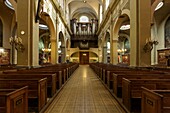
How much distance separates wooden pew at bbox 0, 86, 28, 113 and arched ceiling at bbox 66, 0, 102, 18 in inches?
1095

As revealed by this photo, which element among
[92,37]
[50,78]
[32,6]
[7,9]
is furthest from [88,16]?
[50,78]

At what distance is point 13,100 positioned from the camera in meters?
2.93

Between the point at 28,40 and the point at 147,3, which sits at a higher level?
the point at 147,3

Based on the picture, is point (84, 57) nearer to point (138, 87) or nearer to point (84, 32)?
point (84, 32)

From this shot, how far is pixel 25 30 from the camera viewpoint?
9844 mm

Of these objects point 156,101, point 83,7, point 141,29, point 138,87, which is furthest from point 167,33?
point 83,7

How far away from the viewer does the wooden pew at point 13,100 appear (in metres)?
2.75

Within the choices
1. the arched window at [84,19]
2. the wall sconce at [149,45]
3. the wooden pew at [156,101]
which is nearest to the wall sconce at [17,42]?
the wall sconce at [149,45]

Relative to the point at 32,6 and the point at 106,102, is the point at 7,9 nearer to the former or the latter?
the point at 32,6

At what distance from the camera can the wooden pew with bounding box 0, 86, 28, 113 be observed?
275cm

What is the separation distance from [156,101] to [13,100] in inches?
80.1

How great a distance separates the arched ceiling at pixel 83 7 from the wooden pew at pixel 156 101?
2801 cm

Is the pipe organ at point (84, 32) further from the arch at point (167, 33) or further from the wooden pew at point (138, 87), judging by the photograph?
the wooden pew at point (138, 87)

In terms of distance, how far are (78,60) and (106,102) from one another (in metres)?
32.3
